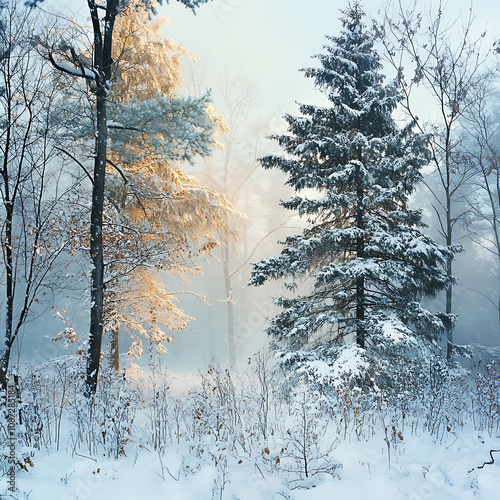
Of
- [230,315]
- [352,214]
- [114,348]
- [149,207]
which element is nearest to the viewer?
[352,214]

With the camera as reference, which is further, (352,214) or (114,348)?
(114,348)

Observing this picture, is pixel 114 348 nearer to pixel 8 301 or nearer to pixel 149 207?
pixel 149 207

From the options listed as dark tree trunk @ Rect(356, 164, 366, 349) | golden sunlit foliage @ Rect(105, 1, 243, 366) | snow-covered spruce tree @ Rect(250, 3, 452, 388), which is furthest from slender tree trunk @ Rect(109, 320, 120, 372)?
dark tree trunk @ Rect(356, 164, 366, 349)

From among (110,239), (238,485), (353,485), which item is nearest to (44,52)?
(110,239)

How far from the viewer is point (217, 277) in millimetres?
35906

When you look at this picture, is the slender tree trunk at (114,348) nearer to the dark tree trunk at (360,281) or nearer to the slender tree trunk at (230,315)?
the dark tree trunk at (360,281)

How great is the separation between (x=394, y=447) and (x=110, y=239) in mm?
6992

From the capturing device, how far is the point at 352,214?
333 inches

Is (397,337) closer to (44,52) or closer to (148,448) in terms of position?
(148,448)

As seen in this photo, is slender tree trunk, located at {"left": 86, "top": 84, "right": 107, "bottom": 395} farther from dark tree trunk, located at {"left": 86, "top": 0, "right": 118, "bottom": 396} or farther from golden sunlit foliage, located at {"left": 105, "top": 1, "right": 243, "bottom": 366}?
golden sunlit foliage, located at {"left": 105, "top": 1, "right": 243, "bottom": 366}

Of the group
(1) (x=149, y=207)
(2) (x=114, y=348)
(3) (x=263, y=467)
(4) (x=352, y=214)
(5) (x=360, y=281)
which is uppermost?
(1) (x=149, y=207)

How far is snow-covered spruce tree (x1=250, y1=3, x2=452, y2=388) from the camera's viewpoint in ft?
23.4

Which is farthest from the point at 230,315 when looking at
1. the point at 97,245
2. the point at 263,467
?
the point at 263,467

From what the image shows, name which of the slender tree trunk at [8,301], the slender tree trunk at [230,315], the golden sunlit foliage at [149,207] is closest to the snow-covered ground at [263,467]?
the slender tree trunk at [8,301]
